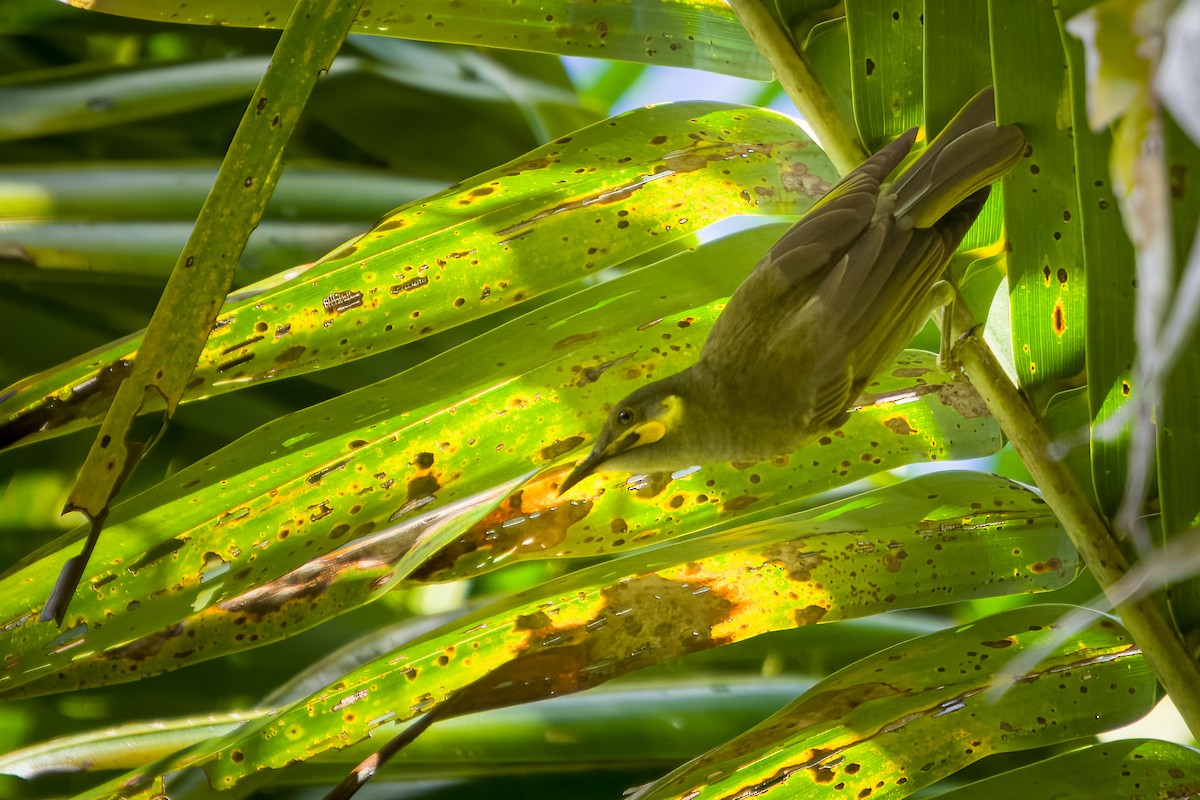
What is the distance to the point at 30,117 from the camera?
172 centimetres

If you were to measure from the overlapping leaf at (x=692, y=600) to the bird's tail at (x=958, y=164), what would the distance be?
0.28 meters

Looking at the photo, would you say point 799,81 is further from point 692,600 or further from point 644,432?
point 692,600

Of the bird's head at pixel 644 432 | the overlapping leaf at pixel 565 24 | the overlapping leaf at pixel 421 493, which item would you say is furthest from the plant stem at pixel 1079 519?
the overlapping leaf at pixel 565 24

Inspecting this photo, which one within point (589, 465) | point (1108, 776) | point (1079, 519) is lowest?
point (1108, 776)

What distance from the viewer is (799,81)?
0.89 metres

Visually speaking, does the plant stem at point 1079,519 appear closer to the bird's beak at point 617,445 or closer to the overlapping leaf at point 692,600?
the overlapping leaf at point 692,600

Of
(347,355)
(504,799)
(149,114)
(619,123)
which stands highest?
(149,114)

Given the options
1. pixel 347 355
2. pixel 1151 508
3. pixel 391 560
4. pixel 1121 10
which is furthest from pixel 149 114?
pixel 1121 10

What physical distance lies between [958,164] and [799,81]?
0.80 feet

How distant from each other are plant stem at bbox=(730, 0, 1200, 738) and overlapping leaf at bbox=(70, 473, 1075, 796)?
57mm

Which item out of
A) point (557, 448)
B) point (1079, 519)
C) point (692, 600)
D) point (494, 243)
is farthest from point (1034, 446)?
point (494, 243)

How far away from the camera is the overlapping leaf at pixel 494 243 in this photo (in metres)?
0.88

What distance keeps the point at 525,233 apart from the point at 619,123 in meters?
0.19

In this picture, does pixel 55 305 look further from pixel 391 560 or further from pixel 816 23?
pixel 816 23
